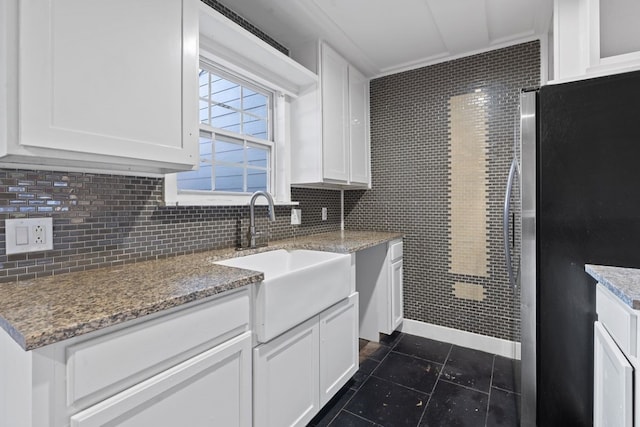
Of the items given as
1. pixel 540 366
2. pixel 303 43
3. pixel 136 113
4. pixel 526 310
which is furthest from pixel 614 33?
pixel 136 113

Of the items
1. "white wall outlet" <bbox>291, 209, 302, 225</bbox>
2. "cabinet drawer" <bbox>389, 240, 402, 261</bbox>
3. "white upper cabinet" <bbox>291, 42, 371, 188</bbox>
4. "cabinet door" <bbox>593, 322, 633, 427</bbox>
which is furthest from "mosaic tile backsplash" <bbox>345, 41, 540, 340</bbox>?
"cabinet door" <bbox>593, 322, 633, 427</bbox>

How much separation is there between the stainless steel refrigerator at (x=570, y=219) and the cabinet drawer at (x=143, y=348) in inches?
51.1

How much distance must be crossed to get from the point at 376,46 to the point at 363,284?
1915 millimetres

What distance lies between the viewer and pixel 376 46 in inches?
95.3

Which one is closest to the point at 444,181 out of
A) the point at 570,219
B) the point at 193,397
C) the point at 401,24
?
the point at 401,24

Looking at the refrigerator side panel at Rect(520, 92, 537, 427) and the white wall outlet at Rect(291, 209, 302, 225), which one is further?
the white wall outlet at Rect(291, 209, 302, 225)

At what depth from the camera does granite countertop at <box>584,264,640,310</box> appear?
32.9 inches

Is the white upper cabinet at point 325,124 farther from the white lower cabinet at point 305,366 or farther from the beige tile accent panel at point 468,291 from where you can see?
the beige tile accent panel at point 468,291

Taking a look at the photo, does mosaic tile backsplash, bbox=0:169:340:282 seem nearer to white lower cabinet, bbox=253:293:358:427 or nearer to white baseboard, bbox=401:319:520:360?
white lower cabinet, bbox=253:293:358:427

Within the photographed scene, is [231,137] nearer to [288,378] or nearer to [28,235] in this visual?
[28,235]

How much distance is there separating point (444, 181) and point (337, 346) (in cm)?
164

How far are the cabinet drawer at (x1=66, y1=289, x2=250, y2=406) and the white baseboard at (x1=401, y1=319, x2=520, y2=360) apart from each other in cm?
204

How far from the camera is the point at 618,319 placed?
943mm

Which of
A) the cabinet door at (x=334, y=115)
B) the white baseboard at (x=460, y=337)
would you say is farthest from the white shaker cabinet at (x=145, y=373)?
the white baseboard at (x=460, y=337)
